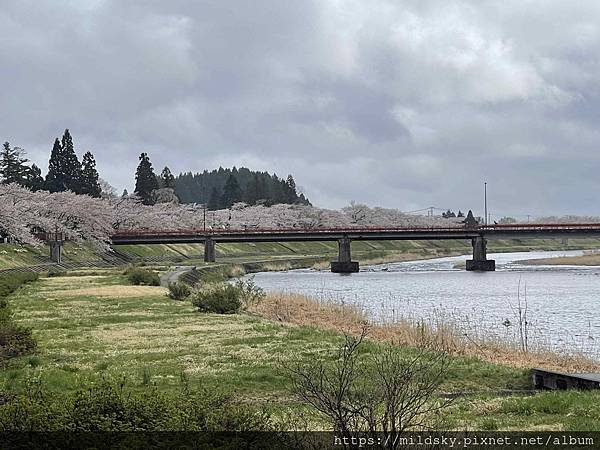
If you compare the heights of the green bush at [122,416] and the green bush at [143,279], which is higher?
the green bush at [122,416]

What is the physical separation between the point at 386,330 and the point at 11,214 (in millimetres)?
52463

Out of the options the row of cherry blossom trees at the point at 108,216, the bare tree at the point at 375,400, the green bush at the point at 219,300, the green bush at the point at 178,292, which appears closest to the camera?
the bare tree at the point at 375,400

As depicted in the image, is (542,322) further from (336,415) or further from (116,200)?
(116,200)

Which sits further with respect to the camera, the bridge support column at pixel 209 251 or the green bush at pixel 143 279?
the bridge support column at pixel 209 251

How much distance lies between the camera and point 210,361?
20031mm

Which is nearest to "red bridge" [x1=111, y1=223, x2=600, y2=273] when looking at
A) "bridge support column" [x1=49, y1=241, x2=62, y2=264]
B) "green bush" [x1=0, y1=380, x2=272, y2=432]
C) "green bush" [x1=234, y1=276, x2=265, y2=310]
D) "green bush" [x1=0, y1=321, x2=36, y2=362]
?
"bridge support column" [x1=49, y1=241, x2=62, y2=264]

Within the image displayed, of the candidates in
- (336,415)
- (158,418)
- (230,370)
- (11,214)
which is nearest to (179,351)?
(230,370)

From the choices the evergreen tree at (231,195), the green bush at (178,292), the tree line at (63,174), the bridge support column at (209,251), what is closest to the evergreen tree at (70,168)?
the tree line at (63,174)

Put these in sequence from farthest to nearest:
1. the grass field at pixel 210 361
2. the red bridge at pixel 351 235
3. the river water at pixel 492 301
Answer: the red bridge at pixel 351 235 → the river water at pixel 492 301 → the grass field at pixel 210 361

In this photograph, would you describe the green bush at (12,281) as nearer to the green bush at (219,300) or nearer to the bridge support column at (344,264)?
the green bush at (219,300)

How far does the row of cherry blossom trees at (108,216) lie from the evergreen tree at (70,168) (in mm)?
5858

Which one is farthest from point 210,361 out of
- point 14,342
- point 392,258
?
point 392,258

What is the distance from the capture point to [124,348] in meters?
22.6

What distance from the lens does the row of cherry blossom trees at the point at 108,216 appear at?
255 ft
